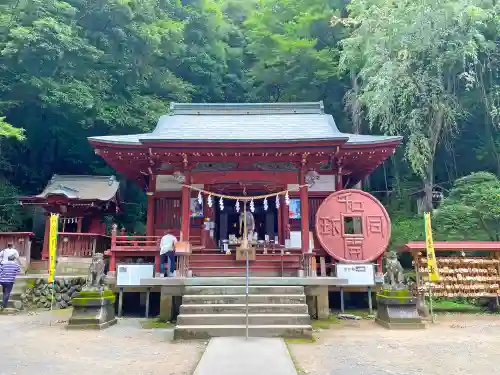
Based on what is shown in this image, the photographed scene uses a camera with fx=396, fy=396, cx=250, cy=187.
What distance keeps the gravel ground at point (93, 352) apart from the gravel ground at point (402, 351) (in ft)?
5.99

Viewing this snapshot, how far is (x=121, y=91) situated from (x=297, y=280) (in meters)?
16.2

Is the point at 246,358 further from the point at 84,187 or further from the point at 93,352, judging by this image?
the point at 84,187

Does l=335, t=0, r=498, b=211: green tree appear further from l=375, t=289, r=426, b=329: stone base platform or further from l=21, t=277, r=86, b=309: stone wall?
l=21, t=277, r=86, b=309: stone wall

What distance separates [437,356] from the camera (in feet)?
19.5

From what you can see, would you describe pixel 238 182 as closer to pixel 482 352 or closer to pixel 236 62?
pixel 482 352

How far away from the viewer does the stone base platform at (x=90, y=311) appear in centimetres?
805

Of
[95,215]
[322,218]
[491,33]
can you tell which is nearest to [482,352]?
[322,218]

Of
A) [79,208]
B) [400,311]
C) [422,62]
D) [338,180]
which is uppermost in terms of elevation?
[422,62]

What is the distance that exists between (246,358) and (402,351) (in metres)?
2.59

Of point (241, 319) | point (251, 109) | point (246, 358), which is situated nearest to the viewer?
point (246, 358)

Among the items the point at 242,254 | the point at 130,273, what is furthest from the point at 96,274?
the point at 242,254

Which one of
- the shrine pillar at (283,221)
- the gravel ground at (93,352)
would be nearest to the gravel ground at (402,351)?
the gravel ground at (93,352)

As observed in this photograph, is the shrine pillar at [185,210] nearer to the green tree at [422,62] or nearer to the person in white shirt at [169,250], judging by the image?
the person in white shirt at [169,250]

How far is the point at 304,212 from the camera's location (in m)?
10.3
